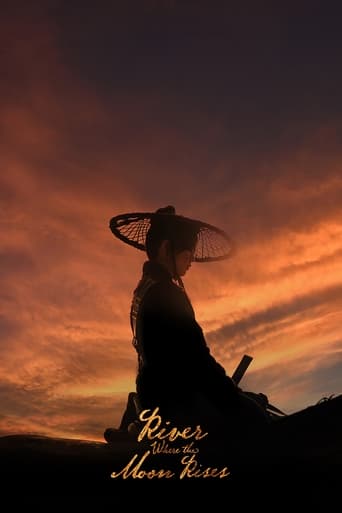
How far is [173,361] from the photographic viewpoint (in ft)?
15.3

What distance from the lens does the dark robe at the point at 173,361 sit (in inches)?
181

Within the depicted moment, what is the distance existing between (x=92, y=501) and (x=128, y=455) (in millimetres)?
543

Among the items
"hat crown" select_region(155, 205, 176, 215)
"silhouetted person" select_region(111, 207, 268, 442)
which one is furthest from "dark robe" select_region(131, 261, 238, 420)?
"hat crown" select_region(155, 205, 176, 215)

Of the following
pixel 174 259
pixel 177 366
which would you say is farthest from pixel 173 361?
pixel 174 259

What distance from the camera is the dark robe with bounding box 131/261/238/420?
4.59 m

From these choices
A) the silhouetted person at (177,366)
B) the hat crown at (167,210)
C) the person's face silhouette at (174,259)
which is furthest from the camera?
the hat crown at (167,210)

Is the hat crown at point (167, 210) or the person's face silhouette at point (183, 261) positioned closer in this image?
the person's face silhouette at point (183, 261)

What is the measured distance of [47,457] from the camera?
142 inches

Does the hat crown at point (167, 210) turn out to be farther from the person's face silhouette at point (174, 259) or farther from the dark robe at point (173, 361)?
the dark robe at point (173, 361)

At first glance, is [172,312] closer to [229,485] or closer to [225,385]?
[225,385]

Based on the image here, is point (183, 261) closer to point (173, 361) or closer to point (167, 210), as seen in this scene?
point (167, 210)

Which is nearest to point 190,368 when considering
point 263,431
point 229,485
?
point 263,431

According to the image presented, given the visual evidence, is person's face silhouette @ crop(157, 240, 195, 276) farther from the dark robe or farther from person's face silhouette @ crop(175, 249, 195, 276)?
the dark robe

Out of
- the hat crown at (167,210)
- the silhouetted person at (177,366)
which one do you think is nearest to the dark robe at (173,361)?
the silhouetted person at (177,366)
